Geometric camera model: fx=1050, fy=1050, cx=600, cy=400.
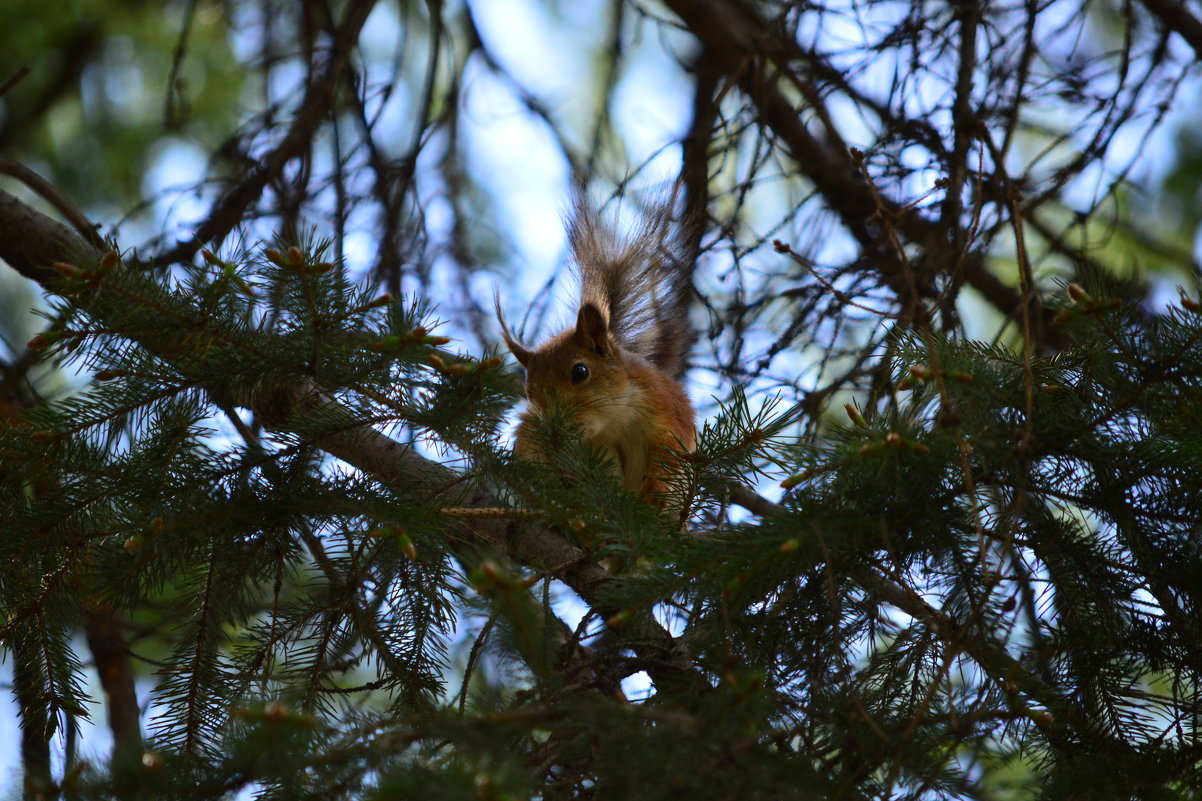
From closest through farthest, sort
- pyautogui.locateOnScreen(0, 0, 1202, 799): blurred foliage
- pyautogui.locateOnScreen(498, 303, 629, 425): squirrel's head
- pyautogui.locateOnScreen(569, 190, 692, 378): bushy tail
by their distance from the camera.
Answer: pyautogui.locateOnScreen(0, 0, 1202, 799): blurred foliage → pyautogui.locateOnScreen(569, 190, 692, 378): bushy tail → pyautogui.locateOnScreen(498, 303, 629, 425): squirrel's head

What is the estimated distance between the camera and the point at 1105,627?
1632 millimetres

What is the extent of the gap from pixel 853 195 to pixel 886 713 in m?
2.18

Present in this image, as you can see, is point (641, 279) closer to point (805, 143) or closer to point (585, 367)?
point (585, 367)

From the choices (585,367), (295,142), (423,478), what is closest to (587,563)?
(423,478)

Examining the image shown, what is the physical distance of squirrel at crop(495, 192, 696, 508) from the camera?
2.78 m

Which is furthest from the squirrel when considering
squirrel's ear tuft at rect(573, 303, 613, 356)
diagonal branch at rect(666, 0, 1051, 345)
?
diagonal branch at rect(666, 0, 1051, 345)

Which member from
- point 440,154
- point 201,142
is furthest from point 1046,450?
point 201,142

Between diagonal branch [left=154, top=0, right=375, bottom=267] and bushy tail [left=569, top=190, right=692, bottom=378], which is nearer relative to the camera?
bushy tail [left=569, top=190, right=692, bottom=378]

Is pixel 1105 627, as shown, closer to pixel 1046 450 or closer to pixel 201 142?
pixel 1046 450

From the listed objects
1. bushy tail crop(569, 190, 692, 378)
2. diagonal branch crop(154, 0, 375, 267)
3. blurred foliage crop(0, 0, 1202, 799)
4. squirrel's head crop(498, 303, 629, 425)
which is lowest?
blurred foliage crop(0, 0, 1202, 799)

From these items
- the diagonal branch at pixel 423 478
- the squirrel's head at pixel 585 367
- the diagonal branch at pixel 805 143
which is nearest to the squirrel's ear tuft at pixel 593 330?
the squirrel's head at pixel 585 367

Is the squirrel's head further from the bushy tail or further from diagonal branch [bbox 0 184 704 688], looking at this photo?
diagonal branch [bbox 0 184 704 688]

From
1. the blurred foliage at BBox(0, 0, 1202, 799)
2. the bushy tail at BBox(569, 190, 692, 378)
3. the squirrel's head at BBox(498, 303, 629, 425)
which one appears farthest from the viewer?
the squirrel's head at BBox(498, 303, 629, 425)

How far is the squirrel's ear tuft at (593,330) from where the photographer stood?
294cm
